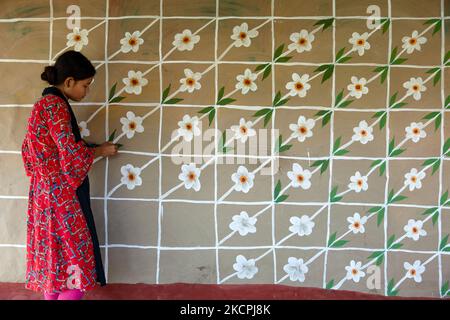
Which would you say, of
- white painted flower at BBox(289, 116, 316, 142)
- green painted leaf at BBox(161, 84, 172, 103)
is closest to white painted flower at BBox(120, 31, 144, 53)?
green painted leaf at BBox(161, 84, 172, 103)

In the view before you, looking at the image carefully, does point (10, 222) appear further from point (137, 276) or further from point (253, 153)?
point (253, 153)

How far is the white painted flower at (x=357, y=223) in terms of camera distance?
2.54 meters

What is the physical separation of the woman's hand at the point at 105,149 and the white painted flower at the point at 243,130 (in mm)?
693

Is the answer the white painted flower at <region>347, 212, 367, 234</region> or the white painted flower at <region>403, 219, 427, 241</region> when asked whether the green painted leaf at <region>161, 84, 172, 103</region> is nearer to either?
the white painted flower at <region>347, 212, 367, 234</region>

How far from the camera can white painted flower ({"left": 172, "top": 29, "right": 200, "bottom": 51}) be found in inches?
→ 99.2

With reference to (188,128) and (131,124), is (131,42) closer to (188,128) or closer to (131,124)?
(131,124)

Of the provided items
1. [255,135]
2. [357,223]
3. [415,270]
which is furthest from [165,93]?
[415,270]

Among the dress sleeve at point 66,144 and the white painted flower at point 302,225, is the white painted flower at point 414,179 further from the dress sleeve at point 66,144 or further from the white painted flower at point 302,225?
the dress sleeve at point 66,144

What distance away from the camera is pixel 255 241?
2.57 m

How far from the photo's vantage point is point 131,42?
253 cm

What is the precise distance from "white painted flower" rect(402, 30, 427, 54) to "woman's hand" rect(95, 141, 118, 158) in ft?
5.80

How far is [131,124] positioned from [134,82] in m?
0.25

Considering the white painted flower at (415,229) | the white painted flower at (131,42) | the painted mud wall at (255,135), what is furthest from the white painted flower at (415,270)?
the white painted flower at (131,42)

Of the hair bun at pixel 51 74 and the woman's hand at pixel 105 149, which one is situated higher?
the hair bun at pixel 51 74
